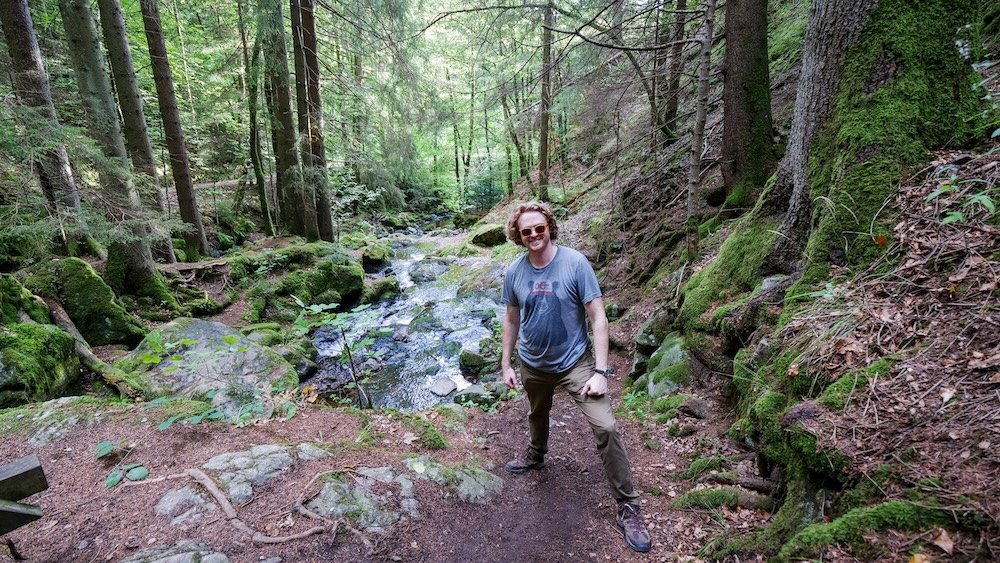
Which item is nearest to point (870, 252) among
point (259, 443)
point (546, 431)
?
point (546, 431)

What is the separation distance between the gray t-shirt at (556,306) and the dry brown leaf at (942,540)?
1.87m

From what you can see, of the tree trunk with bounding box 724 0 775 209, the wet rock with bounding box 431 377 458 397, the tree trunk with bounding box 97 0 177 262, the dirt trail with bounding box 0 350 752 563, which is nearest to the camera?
the dirt trail with bounding box 0 350 752 563

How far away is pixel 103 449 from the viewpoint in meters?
3.44

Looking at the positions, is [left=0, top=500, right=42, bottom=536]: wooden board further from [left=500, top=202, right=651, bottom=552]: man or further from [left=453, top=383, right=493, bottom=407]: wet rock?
[left=453, top=383, right=493, bottom=407]: wet rock

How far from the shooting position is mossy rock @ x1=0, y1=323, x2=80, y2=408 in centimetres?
445

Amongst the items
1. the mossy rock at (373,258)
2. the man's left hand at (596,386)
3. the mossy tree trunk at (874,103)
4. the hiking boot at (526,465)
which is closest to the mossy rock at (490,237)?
the mossy rock at (373,258)

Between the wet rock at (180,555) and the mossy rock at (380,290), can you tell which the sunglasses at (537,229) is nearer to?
the wet rock at (180,555)

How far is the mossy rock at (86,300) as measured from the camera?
6500 millimetres

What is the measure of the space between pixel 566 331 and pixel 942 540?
6.49ft

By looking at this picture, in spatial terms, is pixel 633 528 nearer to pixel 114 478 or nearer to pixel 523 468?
pixel 523 468

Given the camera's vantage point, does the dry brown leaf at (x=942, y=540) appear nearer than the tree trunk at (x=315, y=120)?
Yes

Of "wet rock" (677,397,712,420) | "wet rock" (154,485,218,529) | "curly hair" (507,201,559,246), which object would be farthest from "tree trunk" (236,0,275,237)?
"wet rock" (677,397,712,420)

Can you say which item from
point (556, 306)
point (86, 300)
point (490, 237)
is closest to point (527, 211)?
point (556, 306)

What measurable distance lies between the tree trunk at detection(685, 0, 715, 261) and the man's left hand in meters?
4.12
